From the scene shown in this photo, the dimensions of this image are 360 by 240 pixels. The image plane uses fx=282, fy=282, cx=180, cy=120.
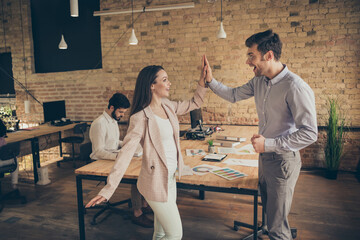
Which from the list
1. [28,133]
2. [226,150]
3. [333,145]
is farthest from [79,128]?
[333,145]

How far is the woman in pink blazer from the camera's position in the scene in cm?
186

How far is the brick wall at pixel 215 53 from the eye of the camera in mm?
5023

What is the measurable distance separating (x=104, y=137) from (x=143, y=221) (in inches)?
42.4

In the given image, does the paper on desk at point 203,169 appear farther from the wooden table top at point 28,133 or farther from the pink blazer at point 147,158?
the wooden table top at point 28,133

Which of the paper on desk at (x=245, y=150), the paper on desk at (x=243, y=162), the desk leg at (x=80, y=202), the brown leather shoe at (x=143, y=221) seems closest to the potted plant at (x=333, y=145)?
the paper on desk at (x=245, y=150)

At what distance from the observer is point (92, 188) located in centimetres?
455

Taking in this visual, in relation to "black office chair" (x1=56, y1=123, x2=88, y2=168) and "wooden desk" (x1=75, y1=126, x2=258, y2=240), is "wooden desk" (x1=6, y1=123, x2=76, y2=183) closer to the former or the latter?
"black office chair" (x1=56, y1=123, x2=88, y2=168)

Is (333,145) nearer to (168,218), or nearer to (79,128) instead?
(168,218)

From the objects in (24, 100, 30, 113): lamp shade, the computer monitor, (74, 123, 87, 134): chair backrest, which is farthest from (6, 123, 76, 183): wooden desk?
(24, 100, 30, 113): lamp shade

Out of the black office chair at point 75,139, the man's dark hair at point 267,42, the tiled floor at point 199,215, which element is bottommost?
the tiled floor at point 199,215

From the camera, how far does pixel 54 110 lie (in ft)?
20.5

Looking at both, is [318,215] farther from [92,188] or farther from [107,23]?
[107,23]

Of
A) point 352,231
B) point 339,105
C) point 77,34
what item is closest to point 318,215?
point 352,231

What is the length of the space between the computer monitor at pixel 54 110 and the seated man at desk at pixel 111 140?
3.15 metres
